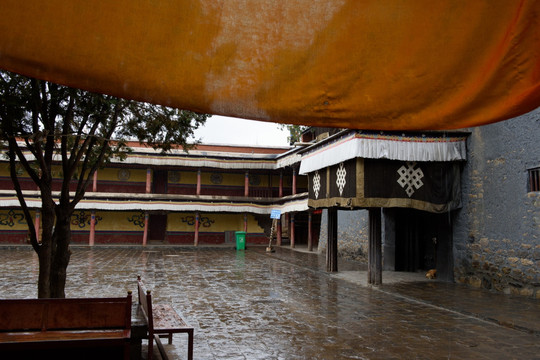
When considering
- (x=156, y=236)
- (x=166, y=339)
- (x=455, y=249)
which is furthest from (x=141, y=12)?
(x=156, y=236)

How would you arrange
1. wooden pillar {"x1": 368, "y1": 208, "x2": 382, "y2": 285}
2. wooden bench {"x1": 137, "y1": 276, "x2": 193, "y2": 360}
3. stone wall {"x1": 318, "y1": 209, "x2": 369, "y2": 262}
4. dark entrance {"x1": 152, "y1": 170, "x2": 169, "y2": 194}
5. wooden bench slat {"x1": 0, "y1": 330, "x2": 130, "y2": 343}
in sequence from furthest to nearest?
dark entrance {"x1": 152, "y1": 170, "x2": 169, "y2": 194}
stone wall {"x1": 318, "y1": 209, "x2": 369, "y2": 262}
wooden pillar {"x1": 368, "y1": 208, "x2": 382, "y2": 285}
wooden bench {"x1": 137, "y1": 276, "x2": 193, "y2": 360}
wooden bench slat {"x1": 0, "y1": 330, "x2": 130, "y2": 343}

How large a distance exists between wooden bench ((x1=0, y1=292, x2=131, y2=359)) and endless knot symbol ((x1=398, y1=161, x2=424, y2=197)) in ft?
29.6

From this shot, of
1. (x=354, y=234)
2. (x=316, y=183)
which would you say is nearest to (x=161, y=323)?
(x=316, y=183)

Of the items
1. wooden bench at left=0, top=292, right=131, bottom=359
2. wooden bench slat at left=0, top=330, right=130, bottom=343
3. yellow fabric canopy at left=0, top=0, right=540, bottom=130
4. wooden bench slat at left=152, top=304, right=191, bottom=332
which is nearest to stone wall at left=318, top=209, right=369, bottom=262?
wooden bench slat at left=152, top=304, right=191, bottom=332

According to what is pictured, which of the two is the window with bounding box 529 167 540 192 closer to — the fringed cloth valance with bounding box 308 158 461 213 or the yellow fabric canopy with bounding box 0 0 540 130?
the fringed cloth valance with bounding box 308 158 461 213

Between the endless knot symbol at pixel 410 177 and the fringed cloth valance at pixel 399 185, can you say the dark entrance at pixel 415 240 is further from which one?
the endless knot symbol at pixel 410 177

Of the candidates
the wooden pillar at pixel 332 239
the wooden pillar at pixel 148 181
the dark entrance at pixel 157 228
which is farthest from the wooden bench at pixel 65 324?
the dark entrance at pixel 157 228

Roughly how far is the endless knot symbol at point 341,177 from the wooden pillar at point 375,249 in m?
1.06

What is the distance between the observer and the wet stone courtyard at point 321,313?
642 centimetres

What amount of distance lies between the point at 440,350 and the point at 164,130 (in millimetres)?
6635

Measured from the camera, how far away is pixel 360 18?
1.58 m

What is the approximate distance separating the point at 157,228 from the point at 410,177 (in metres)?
22.9

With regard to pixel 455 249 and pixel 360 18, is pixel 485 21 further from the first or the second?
pixel 455 249

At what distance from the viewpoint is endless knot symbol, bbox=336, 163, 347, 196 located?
12898 mm
